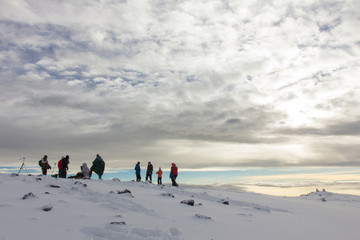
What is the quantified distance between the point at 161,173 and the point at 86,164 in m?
7.73

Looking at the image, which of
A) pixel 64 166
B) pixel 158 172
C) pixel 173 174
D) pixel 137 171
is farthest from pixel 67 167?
pixel 173 174

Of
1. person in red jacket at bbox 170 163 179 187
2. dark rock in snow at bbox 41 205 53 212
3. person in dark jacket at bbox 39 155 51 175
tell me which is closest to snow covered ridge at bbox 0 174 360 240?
dark rock in snow at bbox 41 205 53 212

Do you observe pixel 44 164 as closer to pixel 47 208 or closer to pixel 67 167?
pixel 67 167

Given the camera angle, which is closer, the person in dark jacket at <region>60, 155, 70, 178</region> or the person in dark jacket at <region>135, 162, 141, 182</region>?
the person in dark jacket at <region>60, 155, 70, 178</region>

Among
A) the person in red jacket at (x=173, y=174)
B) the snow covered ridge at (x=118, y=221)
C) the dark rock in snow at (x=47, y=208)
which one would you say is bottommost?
the snow covered ridge at (x=118, y=221)

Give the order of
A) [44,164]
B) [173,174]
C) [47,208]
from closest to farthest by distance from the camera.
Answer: [47,208], [44,164], [173,174]

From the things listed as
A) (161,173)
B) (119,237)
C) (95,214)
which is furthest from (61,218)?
(161,173)

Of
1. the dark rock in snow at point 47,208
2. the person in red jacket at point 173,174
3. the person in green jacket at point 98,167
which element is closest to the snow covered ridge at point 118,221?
the dark rock in snow at point 47,208

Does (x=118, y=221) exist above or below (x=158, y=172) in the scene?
below

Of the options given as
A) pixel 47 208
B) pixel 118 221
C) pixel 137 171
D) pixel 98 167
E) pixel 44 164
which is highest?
pixel 44 164

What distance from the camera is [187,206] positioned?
12.2m

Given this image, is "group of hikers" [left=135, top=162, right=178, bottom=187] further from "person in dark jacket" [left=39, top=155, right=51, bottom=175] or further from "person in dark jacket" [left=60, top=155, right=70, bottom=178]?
"person in dark jacket" [left=39, top=155, right=51, bottom=175]

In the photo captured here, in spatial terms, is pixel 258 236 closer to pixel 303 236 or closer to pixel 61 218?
pixel 303 236

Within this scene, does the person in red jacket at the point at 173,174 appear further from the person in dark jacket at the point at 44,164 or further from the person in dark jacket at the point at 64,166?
the person in dark jacket at the point at 44,164
